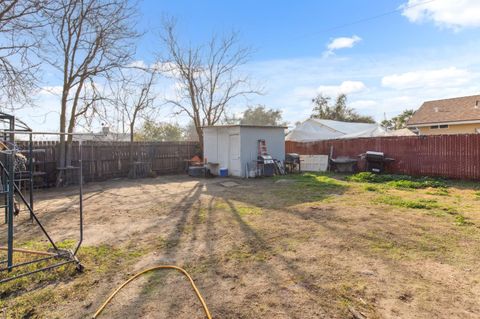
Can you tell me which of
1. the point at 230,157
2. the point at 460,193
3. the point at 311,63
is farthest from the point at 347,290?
the point at 311,63

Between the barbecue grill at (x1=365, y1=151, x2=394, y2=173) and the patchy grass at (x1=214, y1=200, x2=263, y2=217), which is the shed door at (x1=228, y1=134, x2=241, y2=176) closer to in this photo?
the patchy grass at (x1=214, y1=200, x2=263, y2=217)

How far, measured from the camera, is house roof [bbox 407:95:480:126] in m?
16.2

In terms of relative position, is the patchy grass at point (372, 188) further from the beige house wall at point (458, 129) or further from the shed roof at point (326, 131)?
the beige house wall at point (458, 129)

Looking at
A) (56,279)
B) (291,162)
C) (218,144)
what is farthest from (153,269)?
(291,162)

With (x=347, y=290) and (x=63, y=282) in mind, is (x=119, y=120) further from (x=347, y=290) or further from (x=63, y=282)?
(x=347, y=290)

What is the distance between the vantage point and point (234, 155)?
1177cm

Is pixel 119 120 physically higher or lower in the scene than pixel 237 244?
higher

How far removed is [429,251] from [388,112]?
31.6 metres

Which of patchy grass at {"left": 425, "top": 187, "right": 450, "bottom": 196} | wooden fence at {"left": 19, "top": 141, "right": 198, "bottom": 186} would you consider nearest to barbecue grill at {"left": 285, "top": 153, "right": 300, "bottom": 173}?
wooden fence at {"left": 19, "top": 141, "right": 198, "bottom": 186}

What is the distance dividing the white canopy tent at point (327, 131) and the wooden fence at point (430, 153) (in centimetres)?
518

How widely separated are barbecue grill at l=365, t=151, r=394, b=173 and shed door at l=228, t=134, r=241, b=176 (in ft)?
16.9

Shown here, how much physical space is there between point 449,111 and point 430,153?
929cm

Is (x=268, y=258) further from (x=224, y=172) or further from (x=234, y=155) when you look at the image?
(x=224, y=172)

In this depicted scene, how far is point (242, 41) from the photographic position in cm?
1747
